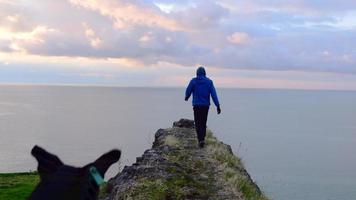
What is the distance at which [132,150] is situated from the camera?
7119cm

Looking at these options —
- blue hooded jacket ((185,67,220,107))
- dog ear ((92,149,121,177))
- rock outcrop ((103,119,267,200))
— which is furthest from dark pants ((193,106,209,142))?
dog ear ((92,149,121,177))

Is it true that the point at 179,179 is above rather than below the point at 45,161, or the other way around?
below

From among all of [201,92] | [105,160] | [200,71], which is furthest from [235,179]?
[105,160]

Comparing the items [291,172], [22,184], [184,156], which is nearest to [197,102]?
[184,156]

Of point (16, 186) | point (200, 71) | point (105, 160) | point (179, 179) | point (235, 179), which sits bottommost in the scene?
point (16, 186)

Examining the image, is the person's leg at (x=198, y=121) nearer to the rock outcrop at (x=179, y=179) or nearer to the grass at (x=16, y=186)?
the rock outcrop at (x=179, y=179)

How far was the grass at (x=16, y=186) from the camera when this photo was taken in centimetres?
2305

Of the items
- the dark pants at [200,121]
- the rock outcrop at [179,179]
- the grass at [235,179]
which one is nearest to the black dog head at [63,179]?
the rock outcrop at [179,179]

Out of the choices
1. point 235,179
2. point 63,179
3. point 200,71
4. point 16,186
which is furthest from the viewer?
point 16,186

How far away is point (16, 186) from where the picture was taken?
84.7ft

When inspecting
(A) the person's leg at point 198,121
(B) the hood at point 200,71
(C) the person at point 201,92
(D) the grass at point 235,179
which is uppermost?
(B) the hood at point 200,71

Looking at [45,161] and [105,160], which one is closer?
[45,161]

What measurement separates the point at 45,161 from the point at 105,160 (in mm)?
283

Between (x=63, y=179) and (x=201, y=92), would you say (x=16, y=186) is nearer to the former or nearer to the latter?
(x=201, y=92)
